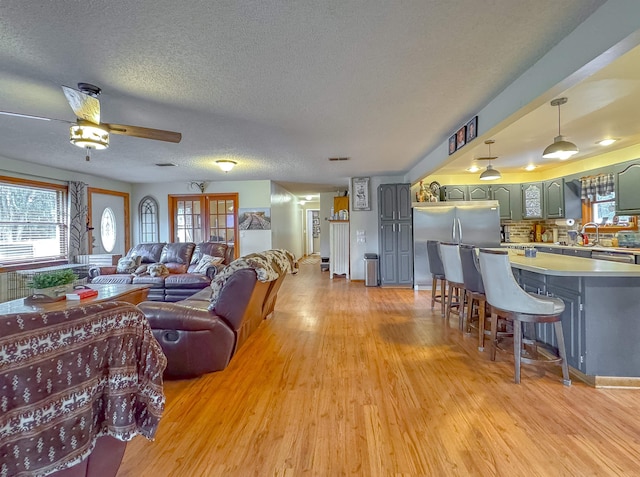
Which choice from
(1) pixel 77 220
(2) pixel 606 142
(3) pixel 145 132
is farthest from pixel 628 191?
(1) pixel 77 220

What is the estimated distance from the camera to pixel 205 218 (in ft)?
24.9

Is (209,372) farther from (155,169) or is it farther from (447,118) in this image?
(155,169)

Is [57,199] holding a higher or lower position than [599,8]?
lower

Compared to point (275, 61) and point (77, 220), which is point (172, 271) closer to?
point (77, 220)

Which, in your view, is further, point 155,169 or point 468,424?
point 155,169

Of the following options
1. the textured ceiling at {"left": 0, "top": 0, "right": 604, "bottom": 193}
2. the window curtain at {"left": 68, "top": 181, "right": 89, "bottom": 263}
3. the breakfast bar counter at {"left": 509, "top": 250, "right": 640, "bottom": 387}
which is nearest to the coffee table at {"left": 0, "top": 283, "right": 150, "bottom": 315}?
the textured ceiling at {"left": 0, "top": 0, "right": 604, "bottom": 193}

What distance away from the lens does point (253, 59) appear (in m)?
2.12

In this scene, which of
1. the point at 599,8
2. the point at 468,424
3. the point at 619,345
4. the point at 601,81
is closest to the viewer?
the point at 599,8

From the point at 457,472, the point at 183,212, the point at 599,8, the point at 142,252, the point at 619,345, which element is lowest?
the point at 457,472

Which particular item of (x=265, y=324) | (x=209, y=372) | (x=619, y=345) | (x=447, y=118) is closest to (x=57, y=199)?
(x=265, y=324)

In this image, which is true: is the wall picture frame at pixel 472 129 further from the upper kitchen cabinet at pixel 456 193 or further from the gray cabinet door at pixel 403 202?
the upper kitchen cabinet at pixel 456 193

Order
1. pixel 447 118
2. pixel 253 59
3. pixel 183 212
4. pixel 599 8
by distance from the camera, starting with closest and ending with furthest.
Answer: pixel 599 8
pixel 253 59
pixel 447 118
pixel 183 212

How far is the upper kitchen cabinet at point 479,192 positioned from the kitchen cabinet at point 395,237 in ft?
4.34

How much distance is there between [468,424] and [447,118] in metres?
2.77
